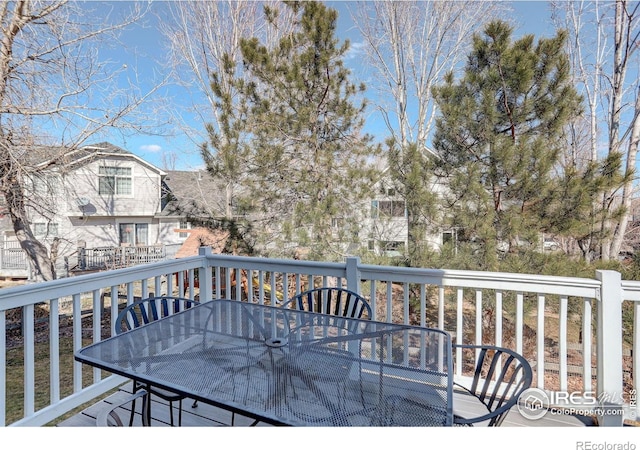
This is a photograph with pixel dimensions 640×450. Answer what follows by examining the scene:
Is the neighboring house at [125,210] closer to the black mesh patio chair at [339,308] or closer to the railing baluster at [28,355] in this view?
the black mesh patio chair at [339,308]

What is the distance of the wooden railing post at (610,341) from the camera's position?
2.03 metres

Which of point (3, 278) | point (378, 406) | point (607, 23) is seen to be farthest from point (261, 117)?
point (3, 278)

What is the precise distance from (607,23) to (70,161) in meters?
10.6

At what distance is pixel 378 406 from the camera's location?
4.14ft

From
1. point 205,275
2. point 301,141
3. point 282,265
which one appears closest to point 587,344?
point 282,265

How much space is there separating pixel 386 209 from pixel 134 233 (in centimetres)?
1293

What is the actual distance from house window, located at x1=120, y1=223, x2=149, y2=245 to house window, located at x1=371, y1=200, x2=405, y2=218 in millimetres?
12655

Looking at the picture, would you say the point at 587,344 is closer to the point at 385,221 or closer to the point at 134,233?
the point at 385,221

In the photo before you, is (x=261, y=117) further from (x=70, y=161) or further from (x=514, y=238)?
(x=514, y=238)

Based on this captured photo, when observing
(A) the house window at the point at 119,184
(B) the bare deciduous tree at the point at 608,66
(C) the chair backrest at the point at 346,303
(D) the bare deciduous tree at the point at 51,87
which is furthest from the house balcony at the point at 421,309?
(A) the house window at the point at 119,184

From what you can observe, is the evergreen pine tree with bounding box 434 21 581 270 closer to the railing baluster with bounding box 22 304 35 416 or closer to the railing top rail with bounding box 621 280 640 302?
the railing top rail with bounding box 621 280 640 302

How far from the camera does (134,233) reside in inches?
608

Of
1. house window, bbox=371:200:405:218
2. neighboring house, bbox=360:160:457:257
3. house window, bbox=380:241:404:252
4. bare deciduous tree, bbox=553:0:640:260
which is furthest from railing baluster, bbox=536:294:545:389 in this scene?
bare deciduous tree, bbox=553:0:640:260

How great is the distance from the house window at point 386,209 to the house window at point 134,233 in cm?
1265
